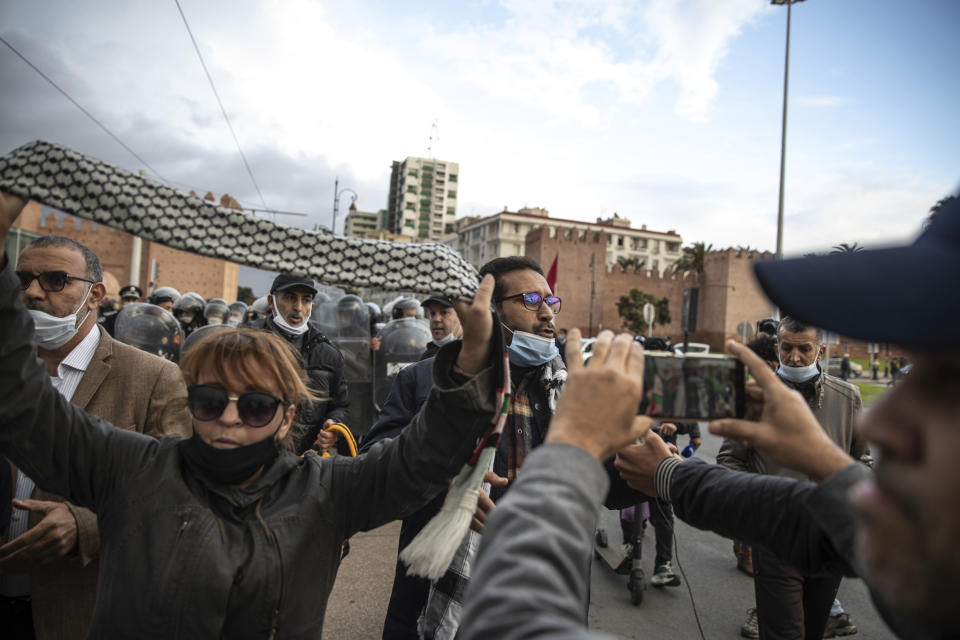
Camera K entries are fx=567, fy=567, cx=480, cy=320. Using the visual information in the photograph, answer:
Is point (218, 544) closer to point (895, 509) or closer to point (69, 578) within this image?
point (69, 578)

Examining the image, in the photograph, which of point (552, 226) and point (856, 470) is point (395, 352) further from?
point (552, 226)

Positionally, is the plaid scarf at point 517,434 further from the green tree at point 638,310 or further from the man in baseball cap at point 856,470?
the green tree at point 638,310

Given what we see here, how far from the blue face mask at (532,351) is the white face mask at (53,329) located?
186 centimetres

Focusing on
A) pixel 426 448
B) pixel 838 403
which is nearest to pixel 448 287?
pixel 426 448

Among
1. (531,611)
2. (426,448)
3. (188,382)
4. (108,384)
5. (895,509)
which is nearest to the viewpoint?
(895,509)

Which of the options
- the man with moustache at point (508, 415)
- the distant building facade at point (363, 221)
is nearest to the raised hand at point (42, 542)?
the man with moustache at point (508, 415)

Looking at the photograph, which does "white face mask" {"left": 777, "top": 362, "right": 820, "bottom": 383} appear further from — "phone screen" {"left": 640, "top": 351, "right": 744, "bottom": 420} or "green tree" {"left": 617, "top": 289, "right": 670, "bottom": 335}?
"green tree" {"left": 617, "top": 289, "right": 670, "bottom": 335}

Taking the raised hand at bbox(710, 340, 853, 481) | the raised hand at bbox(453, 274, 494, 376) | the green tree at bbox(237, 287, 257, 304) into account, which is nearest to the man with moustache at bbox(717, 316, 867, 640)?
the raised hand at bbox(710, 340, 853, 481)

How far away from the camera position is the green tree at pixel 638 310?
185ft

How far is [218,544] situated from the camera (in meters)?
1.58

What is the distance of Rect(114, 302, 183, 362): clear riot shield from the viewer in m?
7.25

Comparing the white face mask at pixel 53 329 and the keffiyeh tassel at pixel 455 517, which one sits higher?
the white face mask at pixel 53 329

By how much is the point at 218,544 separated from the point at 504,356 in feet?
3.15

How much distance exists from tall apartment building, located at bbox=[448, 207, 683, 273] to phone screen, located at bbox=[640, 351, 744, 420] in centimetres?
8002
